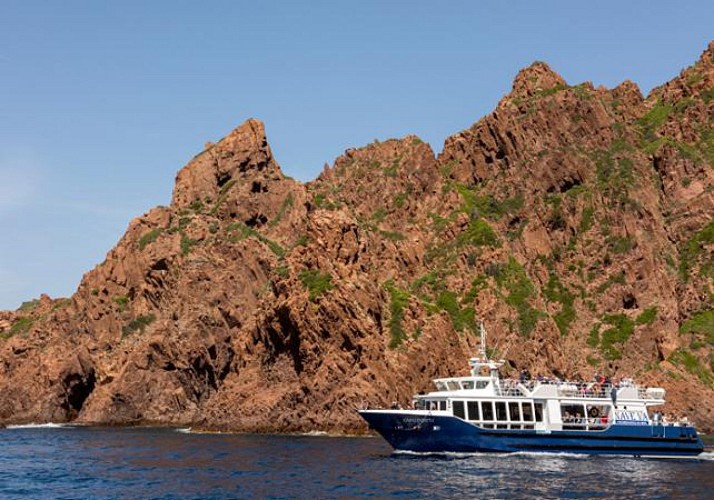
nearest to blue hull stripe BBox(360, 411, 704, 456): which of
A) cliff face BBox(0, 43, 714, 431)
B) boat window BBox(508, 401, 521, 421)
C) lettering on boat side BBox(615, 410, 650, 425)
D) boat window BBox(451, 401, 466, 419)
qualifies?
lettering on boat side BBox(615, 410, 650, 425)

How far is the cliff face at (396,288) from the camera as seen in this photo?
134 metres

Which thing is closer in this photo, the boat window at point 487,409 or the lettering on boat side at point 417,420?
the lettering on boat side at point 417,420

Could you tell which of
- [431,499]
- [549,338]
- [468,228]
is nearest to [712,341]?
[549,338]

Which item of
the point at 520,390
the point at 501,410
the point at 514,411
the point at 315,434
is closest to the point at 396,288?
the point at 315,434

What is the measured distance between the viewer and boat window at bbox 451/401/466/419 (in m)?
77.9

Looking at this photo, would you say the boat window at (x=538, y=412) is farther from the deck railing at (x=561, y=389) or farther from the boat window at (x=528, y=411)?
the deck railing at (x=561, y=389)

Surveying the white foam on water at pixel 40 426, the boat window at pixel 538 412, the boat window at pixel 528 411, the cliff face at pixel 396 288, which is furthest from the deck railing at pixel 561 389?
the white foam on water at pixel 40 426

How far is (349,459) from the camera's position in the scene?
7944 cm

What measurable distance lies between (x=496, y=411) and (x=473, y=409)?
7.27 ft

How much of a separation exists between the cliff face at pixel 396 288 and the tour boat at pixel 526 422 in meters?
43.5

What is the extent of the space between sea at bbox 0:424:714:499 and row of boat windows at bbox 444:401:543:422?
3479 mm

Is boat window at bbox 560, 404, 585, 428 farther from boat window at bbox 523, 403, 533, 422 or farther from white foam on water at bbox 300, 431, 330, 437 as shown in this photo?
white foam on water at bbox 300, 431, 330, 437

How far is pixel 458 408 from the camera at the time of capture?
78000 millimetres

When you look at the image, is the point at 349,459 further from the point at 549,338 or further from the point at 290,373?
the point at 549,338
